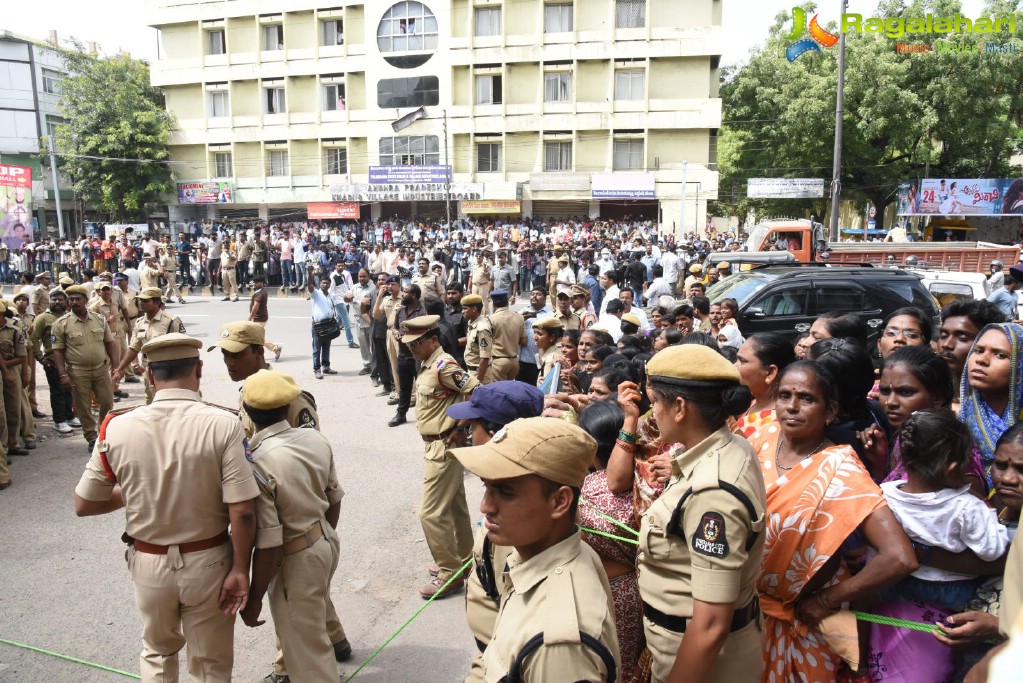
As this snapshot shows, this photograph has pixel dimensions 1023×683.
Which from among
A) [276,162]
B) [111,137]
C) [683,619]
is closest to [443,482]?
[683,619]

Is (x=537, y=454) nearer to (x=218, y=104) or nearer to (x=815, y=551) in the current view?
(x=815, y=551)

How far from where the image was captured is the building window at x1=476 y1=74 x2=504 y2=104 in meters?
34.1

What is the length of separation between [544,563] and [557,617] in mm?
180

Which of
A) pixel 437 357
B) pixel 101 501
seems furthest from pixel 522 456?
pixel 437 357

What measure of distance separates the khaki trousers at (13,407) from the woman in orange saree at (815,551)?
301 inches

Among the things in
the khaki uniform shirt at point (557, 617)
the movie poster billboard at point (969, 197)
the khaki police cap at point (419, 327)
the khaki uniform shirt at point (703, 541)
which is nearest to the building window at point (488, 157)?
the movie poster billboard at point (969, 197)

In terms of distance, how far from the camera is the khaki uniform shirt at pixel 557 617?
1.58 meters

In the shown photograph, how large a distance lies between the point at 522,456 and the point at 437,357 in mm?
3565

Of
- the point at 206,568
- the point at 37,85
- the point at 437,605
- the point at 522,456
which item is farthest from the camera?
the point at 37,85

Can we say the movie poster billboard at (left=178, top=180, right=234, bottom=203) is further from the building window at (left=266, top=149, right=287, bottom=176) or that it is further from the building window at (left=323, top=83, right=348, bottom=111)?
the building window at (left=323, top=83, right=348, bottom=111)

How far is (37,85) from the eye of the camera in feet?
132

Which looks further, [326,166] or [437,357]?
[326,166]

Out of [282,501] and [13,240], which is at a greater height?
[13,240]

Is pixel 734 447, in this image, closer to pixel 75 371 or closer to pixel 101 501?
pixel 101 501
